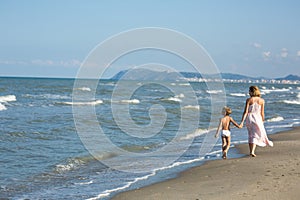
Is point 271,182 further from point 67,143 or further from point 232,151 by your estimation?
point 67,143

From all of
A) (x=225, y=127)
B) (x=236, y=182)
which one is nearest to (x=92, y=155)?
(x=225, y=127)

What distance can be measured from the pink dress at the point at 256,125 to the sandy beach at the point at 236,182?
45 centimetres

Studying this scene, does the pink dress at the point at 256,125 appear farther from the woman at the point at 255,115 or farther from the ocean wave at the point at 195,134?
the ocean wave at the point at 195,134

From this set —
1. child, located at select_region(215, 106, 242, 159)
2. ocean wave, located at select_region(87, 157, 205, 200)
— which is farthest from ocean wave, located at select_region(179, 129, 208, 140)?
child, located at select_region(215, 106, 242, 159)

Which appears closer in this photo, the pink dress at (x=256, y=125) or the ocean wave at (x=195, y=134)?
the pink dress at (x=256, y=125)

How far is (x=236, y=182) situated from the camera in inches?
327

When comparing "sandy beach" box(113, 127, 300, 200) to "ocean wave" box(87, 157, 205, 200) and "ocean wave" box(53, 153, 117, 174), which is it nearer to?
"ocean wave" box(87, 157, 205, 200)

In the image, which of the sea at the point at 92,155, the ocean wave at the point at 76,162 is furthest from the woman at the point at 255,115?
the ocean wave at the point at 76,162

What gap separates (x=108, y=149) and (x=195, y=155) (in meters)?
2.89

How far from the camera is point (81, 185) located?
9406 mm

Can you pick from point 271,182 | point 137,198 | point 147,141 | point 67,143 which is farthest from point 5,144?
point 271,182

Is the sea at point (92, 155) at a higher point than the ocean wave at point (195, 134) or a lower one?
lower

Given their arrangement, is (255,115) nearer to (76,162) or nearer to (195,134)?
(76,162)

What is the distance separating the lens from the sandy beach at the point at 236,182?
7375mm
